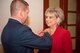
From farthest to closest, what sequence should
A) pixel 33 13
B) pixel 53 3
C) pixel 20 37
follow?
pixel 53 3 → pixel 33 13 → pixel 20 37

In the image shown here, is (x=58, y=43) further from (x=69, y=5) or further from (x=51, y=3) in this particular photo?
(x=69, y=5)

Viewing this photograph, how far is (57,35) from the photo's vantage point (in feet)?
6.86

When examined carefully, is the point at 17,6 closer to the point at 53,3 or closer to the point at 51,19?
the point at 51,19

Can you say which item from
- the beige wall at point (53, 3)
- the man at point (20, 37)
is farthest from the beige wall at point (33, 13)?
the man at point (20, 37)

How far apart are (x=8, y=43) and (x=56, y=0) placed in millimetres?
1637

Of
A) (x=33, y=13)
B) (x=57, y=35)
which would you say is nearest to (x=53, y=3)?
(x=33, y=13)

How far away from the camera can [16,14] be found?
1.56 m

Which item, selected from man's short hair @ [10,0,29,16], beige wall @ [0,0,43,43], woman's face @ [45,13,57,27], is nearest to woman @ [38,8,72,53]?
woman's face @ [45,13,57,27]

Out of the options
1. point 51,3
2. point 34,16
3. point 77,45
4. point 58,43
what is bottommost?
point 77,45

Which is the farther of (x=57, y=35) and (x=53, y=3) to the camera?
(x=53, y=3)

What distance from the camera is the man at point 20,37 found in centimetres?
147

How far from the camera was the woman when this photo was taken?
205cm

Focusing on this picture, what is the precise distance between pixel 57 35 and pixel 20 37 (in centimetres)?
73

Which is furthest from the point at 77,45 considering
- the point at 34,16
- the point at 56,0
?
the point at 34,16
